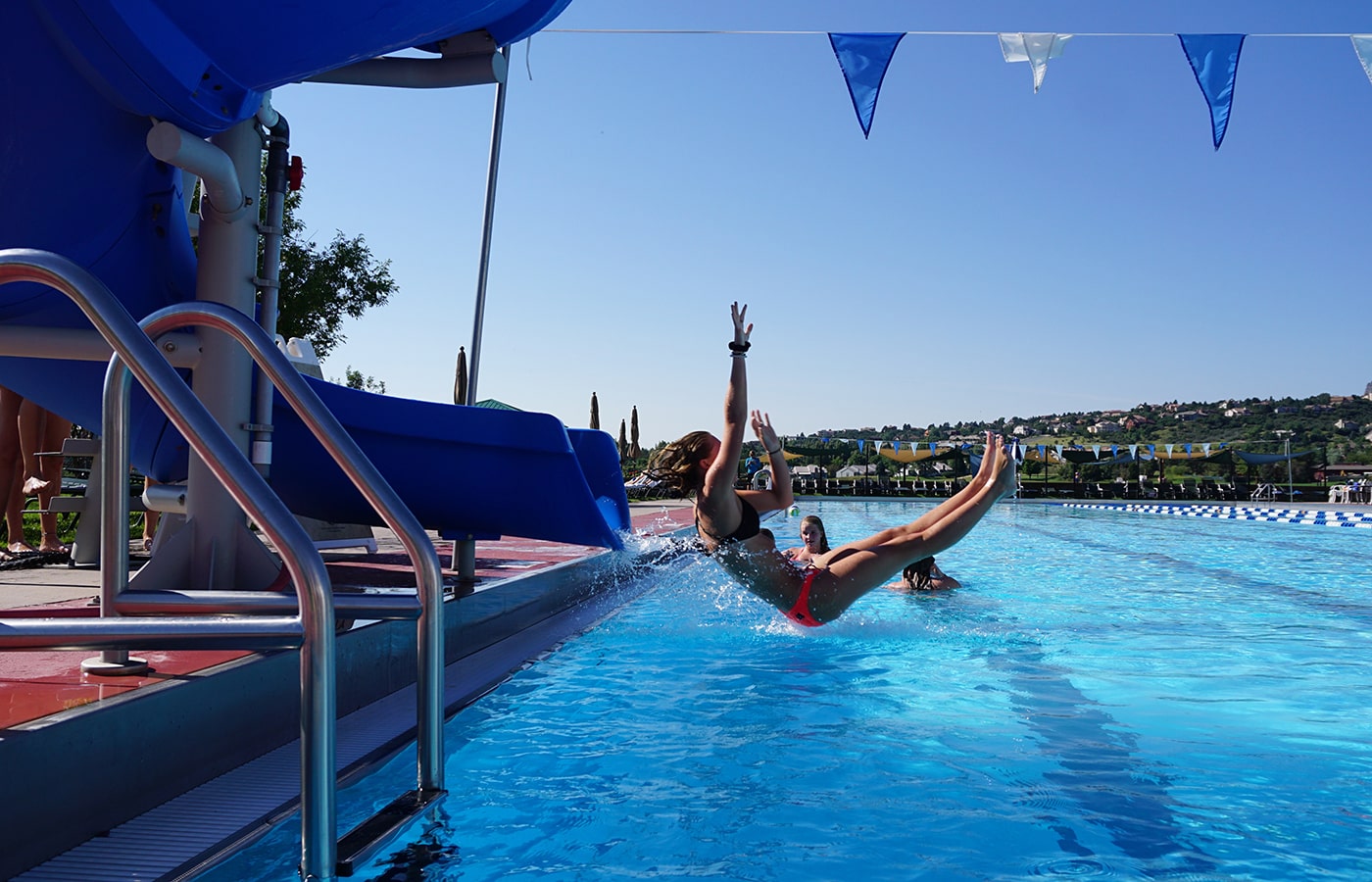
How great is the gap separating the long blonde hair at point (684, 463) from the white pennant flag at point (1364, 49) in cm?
651

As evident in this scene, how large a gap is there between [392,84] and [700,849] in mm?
3284

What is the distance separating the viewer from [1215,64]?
24.1ft

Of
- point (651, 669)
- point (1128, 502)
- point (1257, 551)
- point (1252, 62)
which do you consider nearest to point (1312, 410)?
point (1128, 502)

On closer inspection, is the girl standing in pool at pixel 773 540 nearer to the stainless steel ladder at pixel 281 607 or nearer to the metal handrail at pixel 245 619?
the stainless steel ladder at pixel 281 607

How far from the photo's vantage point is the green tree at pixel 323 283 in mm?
15633

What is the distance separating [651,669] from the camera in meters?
4.56

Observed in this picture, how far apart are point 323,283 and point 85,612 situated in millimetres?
13927

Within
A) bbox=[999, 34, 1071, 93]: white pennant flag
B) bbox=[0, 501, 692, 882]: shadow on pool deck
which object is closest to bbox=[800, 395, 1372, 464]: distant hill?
bbox=[999, 34, 1071, 93]: white pennant flag

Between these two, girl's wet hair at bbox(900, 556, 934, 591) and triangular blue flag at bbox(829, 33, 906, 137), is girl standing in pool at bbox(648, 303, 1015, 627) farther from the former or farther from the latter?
triangular blue flag at bbox(829, 33, 906, 137)

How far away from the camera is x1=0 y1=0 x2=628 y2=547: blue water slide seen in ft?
8.79

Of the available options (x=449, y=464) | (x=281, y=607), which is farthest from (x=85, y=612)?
(x=281, y=607)

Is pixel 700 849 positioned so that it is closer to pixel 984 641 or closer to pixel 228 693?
pixel 228 693

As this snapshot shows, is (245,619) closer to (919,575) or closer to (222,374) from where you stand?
(222,374)

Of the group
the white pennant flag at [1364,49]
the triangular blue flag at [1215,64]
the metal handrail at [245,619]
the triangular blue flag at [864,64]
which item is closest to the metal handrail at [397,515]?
the metal handrail at [245,619]
